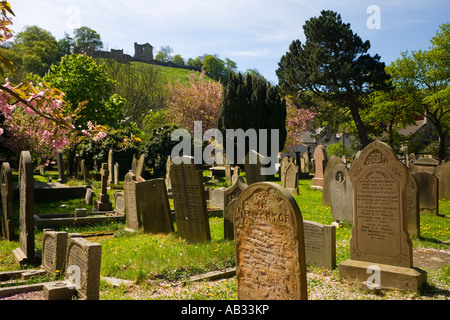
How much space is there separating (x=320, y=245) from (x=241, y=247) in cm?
264

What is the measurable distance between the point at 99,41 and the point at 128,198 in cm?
7998

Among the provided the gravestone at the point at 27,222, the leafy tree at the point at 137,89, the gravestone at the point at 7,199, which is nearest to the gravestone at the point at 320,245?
the gravestone at the point at 27,222

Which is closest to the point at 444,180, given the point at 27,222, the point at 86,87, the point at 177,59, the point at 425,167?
the point at 425,167

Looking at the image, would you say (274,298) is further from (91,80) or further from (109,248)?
(91,80)

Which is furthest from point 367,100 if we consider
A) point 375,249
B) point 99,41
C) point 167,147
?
point 99,41

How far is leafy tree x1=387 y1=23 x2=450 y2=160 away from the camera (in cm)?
3119

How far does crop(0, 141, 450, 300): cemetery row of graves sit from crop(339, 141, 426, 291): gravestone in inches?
0.6

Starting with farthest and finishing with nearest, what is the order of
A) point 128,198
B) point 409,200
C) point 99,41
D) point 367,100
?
point 99,41, point 367,100, point 128,198, point 409,200

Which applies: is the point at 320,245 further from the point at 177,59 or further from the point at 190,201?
the point at 177,59

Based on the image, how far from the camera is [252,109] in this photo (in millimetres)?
29000

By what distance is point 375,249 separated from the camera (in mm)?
6246

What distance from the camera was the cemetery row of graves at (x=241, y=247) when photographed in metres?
4.55

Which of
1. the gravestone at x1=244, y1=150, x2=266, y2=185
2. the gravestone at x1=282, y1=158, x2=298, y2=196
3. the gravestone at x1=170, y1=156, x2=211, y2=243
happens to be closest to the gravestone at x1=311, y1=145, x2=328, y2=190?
the gravestone at x1=282, y1=158, x2=298, y2=196

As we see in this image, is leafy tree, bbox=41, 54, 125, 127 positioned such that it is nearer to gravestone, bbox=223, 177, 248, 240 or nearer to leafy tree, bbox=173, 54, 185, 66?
gravestone, bbox=223, 177, 248, 240
